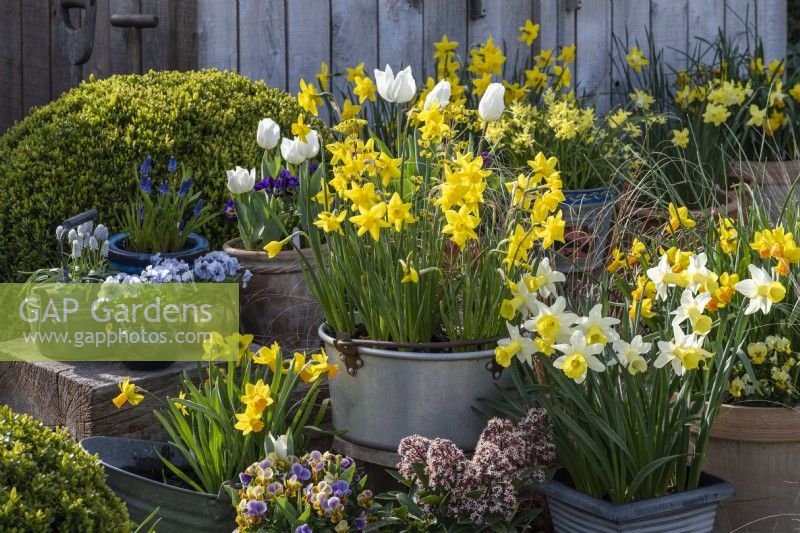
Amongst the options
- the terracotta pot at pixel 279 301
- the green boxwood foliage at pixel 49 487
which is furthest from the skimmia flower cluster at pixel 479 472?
the terracotta pot at pixel 279 301

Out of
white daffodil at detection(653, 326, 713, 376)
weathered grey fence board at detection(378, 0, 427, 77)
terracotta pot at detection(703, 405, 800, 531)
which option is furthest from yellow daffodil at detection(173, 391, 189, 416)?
weathered grey fence board at detection(378, 0, 427, 77)

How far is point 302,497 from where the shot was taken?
97.3 inches

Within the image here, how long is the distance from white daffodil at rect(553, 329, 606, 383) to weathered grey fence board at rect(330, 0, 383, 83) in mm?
3045

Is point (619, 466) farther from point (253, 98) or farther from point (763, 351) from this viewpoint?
point (253, 98)

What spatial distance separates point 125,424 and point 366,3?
263cm

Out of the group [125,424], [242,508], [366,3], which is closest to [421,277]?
[242,508]

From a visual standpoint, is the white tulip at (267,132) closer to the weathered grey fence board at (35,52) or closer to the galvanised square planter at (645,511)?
the galvanised square planter at (645,511)

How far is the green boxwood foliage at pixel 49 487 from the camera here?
2.04m

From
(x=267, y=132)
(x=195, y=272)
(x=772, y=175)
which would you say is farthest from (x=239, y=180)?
(x=772, y=175)

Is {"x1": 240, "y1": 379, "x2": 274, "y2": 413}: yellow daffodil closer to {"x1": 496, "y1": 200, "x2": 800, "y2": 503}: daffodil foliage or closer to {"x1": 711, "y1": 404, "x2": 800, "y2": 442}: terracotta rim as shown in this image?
{"x1": 496, "y1": 200, "x2": 800, "y2": 503}: daffodil foliage

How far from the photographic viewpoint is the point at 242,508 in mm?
2434

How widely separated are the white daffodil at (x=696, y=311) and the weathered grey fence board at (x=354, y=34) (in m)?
3.01

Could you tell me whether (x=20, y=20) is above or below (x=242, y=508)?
above

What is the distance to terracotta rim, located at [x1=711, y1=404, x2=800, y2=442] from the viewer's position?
2639mm
